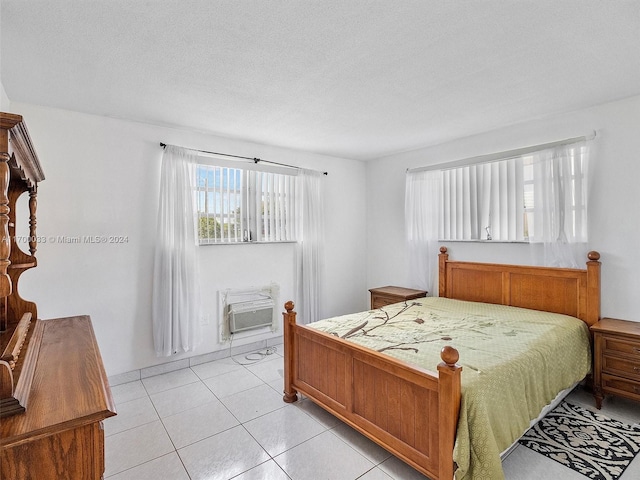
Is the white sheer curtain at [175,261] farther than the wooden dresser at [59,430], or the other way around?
the white sheer curtain at [175,261]

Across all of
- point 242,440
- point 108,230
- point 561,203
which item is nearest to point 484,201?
point 561,203

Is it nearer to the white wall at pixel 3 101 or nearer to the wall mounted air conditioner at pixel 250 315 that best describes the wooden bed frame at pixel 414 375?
the wall mounted air conditioner at pixel 250 315

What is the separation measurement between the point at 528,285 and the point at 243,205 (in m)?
3.11

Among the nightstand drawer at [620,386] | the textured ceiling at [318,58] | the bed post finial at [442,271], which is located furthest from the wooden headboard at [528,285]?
the textured ceiling at [318,58]

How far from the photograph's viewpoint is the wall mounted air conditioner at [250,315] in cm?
366

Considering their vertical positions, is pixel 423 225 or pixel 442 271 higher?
pixel 423 225

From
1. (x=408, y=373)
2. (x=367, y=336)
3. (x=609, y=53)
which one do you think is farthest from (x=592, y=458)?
(x=609, y=53)

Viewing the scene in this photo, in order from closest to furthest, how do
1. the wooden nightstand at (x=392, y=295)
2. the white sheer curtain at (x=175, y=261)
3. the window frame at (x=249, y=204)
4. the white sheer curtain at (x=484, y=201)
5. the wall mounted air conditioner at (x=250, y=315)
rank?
A: the white sheer curtain at (x=175, y=261) < the white sheer curtain at (x=484, y=201) < the window frame at (x=249, y=204) < the wall mounted air conditioner at (x=250, y=315) < the wooden nightstand at (x=392, y=295)

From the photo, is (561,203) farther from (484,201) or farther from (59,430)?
(59,430)

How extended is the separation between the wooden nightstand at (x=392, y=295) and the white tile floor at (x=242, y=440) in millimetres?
1673

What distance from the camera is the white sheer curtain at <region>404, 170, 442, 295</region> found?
4.03 m

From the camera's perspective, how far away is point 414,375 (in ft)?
5.88

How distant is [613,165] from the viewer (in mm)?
2771

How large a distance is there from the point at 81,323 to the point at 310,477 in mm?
1694
